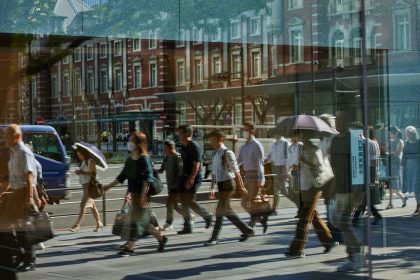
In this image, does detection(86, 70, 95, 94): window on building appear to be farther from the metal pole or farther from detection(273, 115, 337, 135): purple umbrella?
the metal pole

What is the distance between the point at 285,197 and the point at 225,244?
0.40 metres

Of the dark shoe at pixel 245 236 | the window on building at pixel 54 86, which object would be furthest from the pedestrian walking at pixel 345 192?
the window on building at pixel 54 86

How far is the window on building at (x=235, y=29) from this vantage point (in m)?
4.59

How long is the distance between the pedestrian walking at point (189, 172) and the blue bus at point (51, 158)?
599 mm

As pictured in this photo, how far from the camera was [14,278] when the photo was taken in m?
3.87

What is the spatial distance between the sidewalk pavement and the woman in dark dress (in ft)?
0.19

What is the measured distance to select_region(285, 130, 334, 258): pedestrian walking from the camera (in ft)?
15.4

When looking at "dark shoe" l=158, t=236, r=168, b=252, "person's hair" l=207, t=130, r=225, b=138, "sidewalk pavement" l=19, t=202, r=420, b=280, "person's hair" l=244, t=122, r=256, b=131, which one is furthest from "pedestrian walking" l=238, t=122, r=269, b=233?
"dark shoe" l=158, t=236, r=168, b=252

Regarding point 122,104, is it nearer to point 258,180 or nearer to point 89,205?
point 89,205

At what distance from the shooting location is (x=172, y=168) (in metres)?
4.16

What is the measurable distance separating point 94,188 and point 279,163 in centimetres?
101

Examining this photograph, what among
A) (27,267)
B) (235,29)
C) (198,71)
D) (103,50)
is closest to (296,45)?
(235,29)

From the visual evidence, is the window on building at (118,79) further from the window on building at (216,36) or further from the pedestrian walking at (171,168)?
the window on building at (216,36)

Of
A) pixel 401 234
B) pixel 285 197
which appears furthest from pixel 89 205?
pixel 401 234
